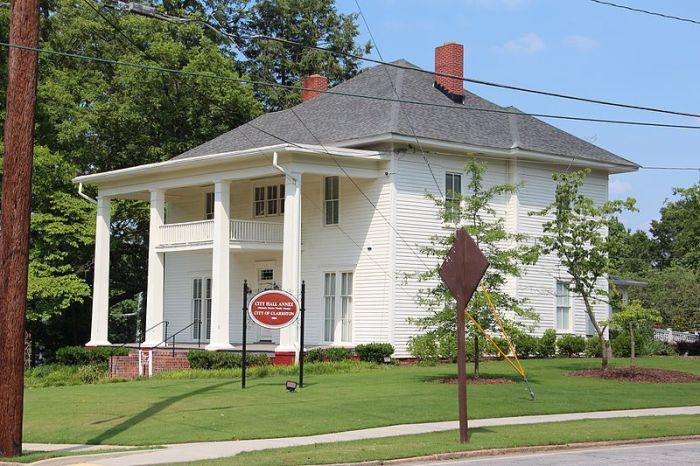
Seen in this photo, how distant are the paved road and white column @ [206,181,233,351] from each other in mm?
18324

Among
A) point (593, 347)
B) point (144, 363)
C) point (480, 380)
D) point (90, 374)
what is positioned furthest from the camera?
point (593, 347)

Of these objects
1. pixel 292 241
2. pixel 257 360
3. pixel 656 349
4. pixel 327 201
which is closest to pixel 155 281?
pixel 327 201

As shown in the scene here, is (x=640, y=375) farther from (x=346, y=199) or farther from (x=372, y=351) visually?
(x=346, y=199)

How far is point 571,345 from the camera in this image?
121 ft

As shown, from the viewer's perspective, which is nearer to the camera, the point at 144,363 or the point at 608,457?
the point at 608,457

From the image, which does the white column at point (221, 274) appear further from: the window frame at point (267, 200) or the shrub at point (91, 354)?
the shrub at point (91, 354)

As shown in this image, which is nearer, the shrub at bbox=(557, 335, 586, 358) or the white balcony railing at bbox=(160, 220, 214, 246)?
the white balcony railing at bbox=(160, 220, 214, 246)

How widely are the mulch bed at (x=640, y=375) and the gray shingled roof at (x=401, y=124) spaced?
9635 millimetres

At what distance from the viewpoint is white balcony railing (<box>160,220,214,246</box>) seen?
3497 cm

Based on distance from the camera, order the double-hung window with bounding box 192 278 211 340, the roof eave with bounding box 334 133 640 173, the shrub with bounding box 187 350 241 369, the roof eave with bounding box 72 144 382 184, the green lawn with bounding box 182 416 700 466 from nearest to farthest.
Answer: the green lawn with bounding box 182 416 700 466
the shrub with bounding box 187 350 241 369
the roof eave with bounding box 72 144 382 184
the roof eave with bounding box 334 133 640 173
the double-hung window with bounding box 192 278 211 340

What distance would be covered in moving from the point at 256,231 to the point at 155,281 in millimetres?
A: 4185

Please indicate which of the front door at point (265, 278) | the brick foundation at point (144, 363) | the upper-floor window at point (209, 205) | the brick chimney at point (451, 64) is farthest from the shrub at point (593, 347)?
the upper-floor window at point (209, 205)

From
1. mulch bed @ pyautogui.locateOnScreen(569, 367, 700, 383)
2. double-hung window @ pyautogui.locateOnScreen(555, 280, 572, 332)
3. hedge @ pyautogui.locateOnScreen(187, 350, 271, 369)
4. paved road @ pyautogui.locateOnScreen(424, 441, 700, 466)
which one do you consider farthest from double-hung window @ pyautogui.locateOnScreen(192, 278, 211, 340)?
paved road @ pyautogui.locateOnScreen(424, 441, 700, 466)

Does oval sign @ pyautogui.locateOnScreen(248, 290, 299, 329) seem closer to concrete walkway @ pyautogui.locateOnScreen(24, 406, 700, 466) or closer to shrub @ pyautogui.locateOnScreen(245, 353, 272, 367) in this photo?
concrete walkway @ pyautogui.locateOnScreen(24, 406, 700, 466)
